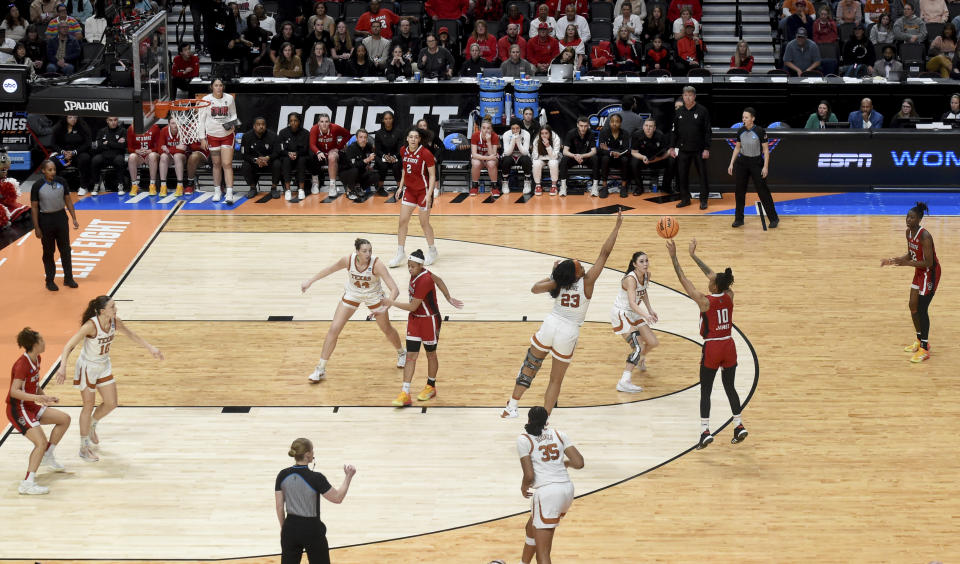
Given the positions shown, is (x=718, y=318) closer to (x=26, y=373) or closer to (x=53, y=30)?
(x=26, y=373)

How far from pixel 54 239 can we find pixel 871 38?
16762mm

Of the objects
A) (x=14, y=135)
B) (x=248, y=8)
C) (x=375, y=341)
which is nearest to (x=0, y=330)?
(x=375, y=341)

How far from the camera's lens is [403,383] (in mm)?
12859

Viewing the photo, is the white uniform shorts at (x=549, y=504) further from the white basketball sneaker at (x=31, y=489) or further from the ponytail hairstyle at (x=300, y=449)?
the white basketball sneaker at (x=31, y=489)

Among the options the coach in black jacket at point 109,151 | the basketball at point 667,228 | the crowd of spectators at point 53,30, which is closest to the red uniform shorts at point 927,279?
the basketball at point 667,228

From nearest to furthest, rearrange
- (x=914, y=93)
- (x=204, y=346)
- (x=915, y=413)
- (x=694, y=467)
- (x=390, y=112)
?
1. (x=694, y=467)
2. (x=915, y=413)
3. (x=204, y=346)
4. (x=390, y=112)
5. (x=914, y=93)

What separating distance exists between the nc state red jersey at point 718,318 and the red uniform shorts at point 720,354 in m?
0.05

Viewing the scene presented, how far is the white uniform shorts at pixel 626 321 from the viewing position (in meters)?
12.8

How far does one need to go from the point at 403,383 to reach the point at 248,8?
51.0 ft

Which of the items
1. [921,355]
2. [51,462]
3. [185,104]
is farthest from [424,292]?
[185,104]

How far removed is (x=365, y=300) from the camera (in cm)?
1291

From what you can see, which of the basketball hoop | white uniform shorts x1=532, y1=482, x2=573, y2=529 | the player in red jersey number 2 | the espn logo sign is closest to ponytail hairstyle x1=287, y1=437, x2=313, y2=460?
white uniform shorts x1=532, y1=482, x2=573, y2=529

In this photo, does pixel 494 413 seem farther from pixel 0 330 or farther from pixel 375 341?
pixel 0 330

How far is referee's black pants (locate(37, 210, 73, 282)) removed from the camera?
1591 centimetres
